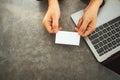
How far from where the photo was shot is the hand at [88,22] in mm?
1091

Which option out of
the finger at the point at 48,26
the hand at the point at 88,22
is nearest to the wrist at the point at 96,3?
the hand at the point at 88,22

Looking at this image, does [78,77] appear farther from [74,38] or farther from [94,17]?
[94,17]

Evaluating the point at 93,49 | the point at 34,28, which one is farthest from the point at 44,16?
the point at 93,49

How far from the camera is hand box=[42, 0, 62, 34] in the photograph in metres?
1.10

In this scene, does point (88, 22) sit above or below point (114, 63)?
above

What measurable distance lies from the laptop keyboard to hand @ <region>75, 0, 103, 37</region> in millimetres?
29

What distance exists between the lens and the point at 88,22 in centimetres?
110

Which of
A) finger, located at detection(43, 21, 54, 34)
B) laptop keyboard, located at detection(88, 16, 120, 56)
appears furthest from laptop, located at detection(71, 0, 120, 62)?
finger, located at detection(43, 21, 54, 34)

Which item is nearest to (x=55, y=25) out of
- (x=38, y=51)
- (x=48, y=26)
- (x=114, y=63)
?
(x=48, y=26)

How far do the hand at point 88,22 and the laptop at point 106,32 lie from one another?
0.08 ft

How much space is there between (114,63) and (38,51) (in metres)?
0.35

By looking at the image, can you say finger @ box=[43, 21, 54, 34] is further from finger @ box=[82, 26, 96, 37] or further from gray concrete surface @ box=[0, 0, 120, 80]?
finger @ box=[82, 26, 96, 37]

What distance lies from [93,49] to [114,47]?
0.31 feet

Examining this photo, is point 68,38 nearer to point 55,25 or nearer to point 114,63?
point 55,25
